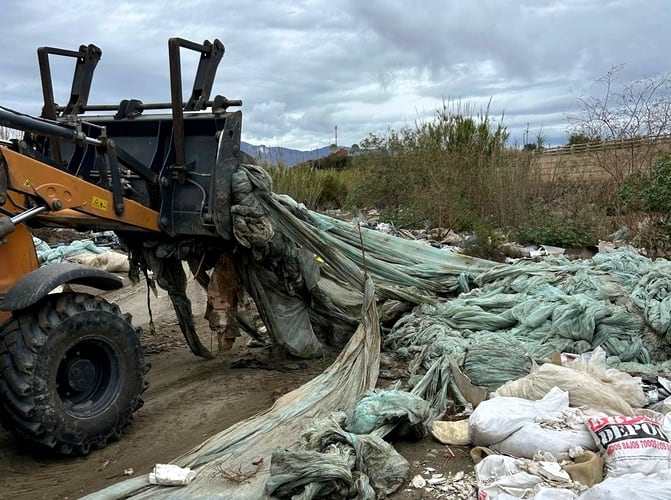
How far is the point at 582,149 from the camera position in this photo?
13180mm

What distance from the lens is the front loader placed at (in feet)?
13.1

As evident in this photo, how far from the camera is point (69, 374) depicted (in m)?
4.24

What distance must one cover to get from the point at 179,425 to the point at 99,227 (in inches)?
61.3

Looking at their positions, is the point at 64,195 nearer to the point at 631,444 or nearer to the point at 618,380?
the point at 631,444

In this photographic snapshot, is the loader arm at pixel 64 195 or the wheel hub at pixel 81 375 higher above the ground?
the loader arm at pixel 64 195

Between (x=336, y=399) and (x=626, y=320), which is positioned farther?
(x=626, y=320)

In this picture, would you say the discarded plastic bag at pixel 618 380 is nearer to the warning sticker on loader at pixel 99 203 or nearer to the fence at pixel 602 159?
the warning sticker on loader at pixel 99 203

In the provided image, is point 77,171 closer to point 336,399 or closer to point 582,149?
point 336,399

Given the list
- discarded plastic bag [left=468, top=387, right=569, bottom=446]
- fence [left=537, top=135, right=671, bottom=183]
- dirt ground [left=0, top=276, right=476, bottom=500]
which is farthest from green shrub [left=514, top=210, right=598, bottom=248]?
discarded plastic bag [left=468, top=387, right=569, bottom=446]

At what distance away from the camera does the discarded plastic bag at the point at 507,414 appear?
12.4ft

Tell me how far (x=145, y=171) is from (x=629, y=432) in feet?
12.3

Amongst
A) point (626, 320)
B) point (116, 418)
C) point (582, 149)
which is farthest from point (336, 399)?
point (582, 149)

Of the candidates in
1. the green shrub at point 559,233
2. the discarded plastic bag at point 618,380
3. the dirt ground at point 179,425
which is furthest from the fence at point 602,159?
the dirt ground at point 179,425

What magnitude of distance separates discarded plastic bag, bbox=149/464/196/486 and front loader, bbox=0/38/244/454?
0.91 metres
